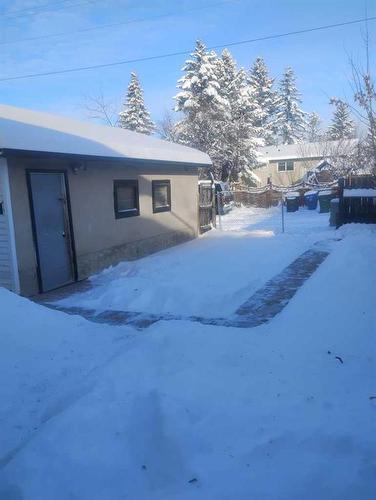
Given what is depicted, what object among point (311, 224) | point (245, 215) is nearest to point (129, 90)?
point (245, 215)

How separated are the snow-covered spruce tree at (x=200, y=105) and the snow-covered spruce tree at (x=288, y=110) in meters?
25.2

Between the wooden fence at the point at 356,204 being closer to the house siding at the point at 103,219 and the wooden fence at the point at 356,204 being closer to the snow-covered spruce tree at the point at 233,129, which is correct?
the house siding at the point at 103,219

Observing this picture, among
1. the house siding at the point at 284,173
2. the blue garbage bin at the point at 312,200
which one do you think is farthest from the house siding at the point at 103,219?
the house siding at the point at 284,173

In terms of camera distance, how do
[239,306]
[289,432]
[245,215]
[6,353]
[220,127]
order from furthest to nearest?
1. [220,127]
2. [245,215]
3. [239,306]
4. [6,353]
5. [289,432]

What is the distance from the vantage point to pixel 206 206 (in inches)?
609

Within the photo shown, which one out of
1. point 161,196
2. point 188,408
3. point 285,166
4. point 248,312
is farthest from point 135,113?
point 188,408

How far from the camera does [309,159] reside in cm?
4088

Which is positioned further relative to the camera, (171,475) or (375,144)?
(375,144)

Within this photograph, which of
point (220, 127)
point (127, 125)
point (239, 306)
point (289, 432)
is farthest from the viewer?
point (127, 125)

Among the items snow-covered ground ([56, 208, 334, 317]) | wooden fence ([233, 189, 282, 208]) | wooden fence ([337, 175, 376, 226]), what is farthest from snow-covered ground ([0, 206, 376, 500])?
wooden fence ([233, 189, 282, 208])

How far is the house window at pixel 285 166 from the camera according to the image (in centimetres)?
4300

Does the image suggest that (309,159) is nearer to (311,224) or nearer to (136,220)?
(311,224)

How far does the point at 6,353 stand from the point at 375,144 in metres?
10.1

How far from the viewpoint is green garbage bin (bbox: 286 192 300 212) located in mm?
23828
